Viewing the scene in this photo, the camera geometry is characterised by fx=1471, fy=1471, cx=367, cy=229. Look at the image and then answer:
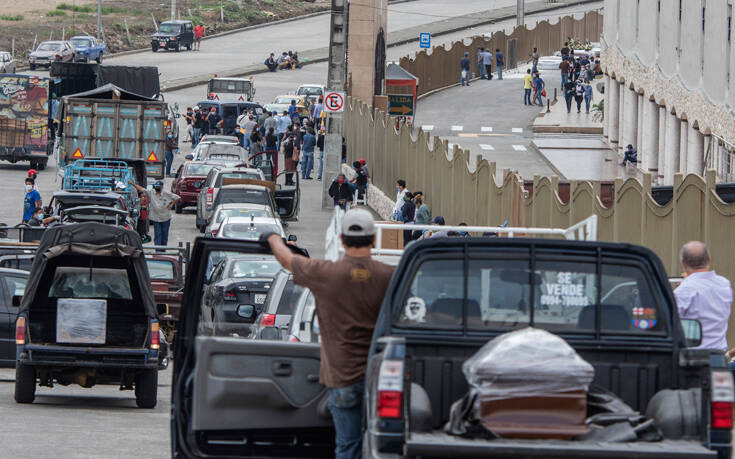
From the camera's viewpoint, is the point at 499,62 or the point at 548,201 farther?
the point at 499,62

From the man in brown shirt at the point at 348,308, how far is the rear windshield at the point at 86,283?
799 cm

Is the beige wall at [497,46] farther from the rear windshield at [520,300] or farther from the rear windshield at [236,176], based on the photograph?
the rear windshield at [520,300]

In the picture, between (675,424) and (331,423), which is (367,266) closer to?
(331,423)

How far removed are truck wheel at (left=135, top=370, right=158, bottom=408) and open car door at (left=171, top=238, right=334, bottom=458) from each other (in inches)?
263

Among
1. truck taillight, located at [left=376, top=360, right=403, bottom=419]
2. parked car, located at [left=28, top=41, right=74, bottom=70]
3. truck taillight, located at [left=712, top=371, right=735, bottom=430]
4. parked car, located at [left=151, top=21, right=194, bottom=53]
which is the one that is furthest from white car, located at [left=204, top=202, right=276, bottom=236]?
parked car, located at [left=151, top=21, right=194, bottom=53]

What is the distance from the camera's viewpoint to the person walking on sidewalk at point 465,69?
7150 centimetres

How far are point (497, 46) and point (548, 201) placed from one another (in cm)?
5557

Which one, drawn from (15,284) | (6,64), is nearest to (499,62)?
(6,64)

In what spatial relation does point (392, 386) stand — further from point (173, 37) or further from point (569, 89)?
point (173, 37)

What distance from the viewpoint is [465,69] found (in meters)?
71.5

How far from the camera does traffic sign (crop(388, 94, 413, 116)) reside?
44844 mm

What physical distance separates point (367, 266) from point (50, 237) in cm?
797

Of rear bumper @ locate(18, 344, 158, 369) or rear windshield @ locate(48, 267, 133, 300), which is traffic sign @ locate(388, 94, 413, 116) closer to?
rear windshield @ locate(48, 267, 133, 300)

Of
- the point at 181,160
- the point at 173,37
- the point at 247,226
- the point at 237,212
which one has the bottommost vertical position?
the point at 247,226
